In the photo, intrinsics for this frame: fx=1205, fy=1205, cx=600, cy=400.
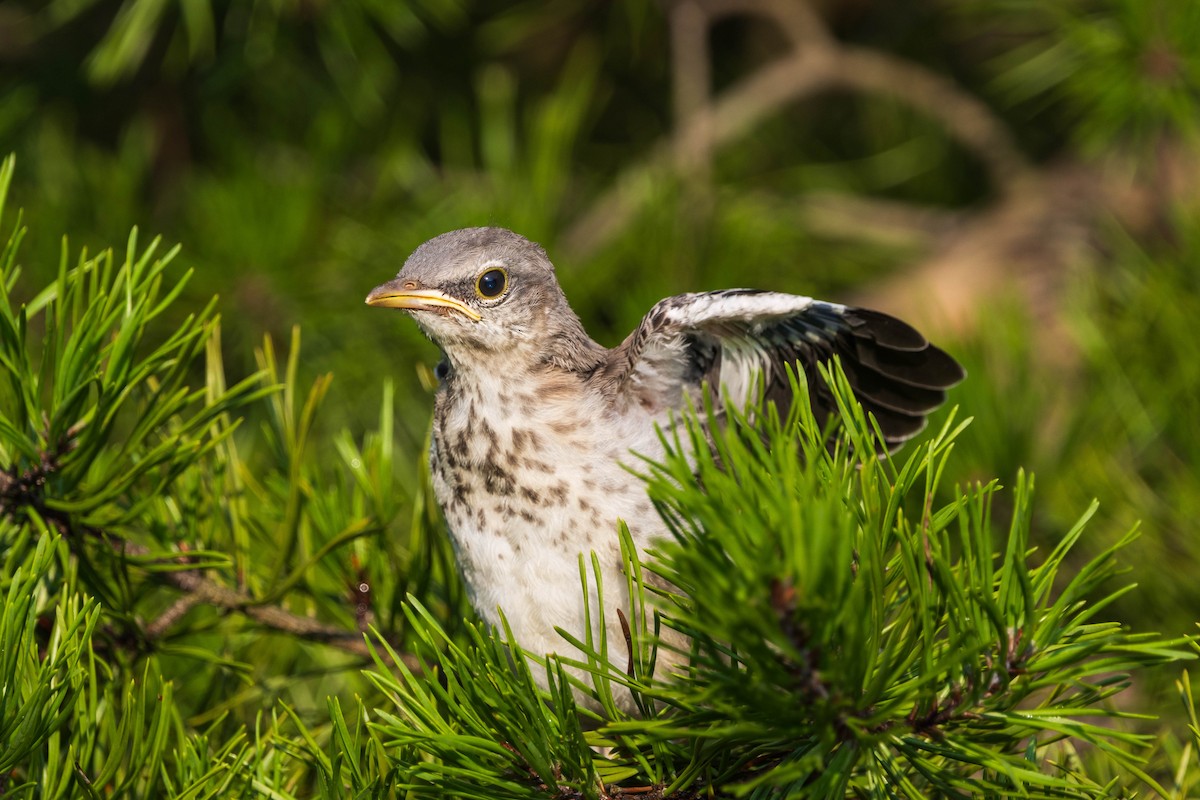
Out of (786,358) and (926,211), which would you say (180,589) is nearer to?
(786,358)

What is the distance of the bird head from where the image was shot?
8.51 feet

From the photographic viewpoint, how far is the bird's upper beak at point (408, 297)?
99.9 inches

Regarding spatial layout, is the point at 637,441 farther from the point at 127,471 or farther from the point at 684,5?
the point at 684,5

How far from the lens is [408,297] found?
8.39 ft

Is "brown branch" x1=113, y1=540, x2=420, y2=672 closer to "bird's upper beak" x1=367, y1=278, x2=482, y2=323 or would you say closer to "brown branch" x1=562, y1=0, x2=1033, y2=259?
"bird's upper beak" x1=367, y1=278, x2=482, y2=323

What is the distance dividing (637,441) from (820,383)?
17.0 inches

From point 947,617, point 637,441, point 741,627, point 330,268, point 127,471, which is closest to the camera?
point 741,627

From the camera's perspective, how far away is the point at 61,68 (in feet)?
14.0

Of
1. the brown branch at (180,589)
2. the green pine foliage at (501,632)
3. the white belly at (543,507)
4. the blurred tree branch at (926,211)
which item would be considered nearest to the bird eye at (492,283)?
the white belly at (543,507)

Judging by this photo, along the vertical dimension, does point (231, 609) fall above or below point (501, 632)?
above

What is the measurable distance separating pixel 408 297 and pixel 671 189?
4.88ft

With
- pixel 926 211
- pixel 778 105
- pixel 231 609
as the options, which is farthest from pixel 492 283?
pixel 926 211

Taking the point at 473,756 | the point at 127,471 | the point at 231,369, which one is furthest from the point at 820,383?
the point at 231,369

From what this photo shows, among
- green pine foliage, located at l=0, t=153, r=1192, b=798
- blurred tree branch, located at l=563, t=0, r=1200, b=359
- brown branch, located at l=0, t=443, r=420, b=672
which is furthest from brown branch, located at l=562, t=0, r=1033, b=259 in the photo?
brown branch, located at l=0, t=443, r=420, b=672
